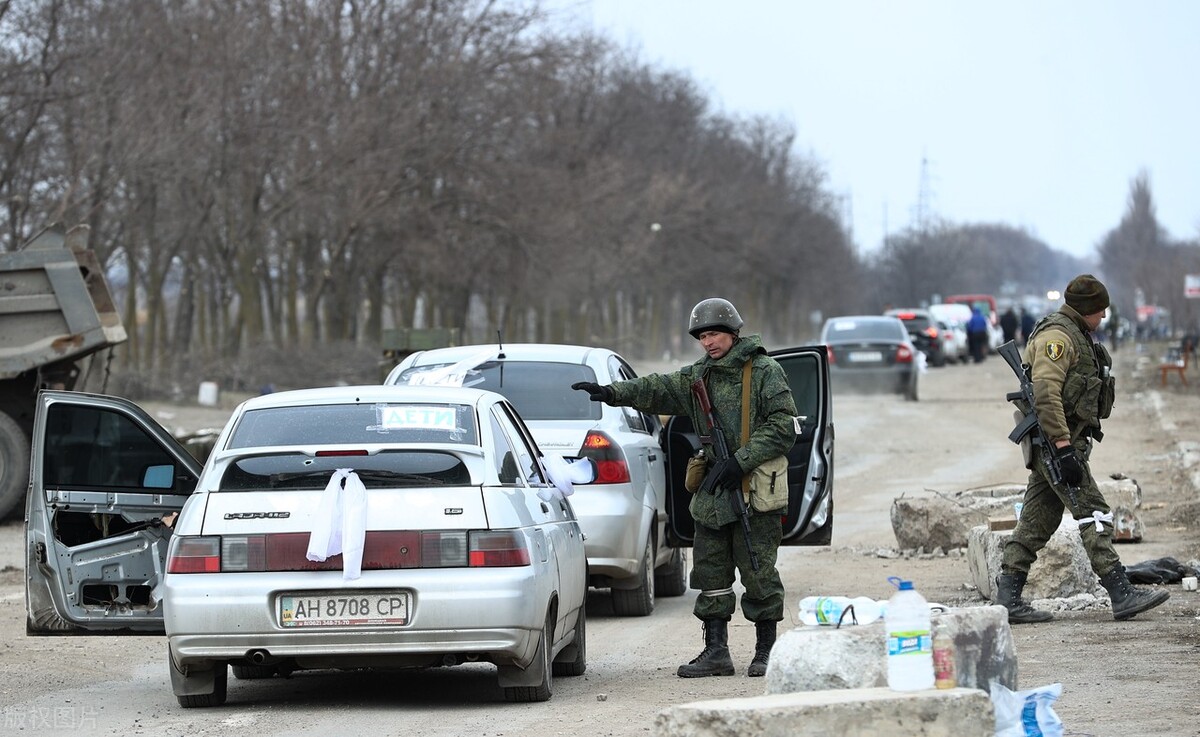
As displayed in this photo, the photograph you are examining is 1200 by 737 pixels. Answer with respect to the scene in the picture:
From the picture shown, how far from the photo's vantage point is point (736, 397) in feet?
26.1

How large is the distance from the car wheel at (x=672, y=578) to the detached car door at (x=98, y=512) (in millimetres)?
4107

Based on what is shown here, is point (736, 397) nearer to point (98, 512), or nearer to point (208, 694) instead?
point (208, 694)

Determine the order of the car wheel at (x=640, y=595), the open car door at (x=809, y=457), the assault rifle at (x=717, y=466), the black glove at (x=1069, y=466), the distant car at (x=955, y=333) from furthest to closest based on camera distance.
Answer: the distant car at (x=955, y=333)
the car wheel at (x=640, y=595)
the open car door at (x=809, y=457)
the black glove at (x=1069, y=466)
the assault rifle at (x=717, y=466)

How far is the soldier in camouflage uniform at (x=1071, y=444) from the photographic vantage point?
9.09 metres

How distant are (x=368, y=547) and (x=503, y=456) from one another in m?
0.84

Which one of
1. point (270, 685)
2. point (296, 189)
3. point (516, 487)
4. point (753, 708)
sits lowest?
point (270, 685)

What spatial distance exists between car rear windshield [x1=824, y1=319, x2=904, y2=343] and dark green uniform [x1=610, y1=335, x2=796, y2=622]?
2658cm

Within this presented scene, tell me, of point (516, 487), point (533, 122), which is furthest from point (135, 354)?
point (516, 487)

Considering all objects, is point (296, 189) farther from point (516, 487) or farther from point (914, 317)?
point (516, 487)

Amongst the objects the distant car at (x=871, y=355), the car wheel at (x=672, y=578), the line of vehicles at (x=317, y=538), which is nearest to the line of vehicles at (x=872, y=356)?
the distant car at (x=871, y=355)

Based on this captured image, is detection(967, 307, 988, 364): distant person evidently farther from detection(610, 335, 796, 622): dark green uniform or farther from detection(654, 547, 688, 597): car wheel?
detection(610, 335, 796, 622): dark green uniform

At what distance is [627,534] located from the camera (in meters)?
10.1

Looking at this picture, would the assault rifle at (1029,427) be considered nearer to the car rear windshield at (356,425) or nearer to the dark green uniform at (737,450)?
the dark green uniform at (737,450)

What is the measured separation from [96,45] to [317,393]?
97.4ft
